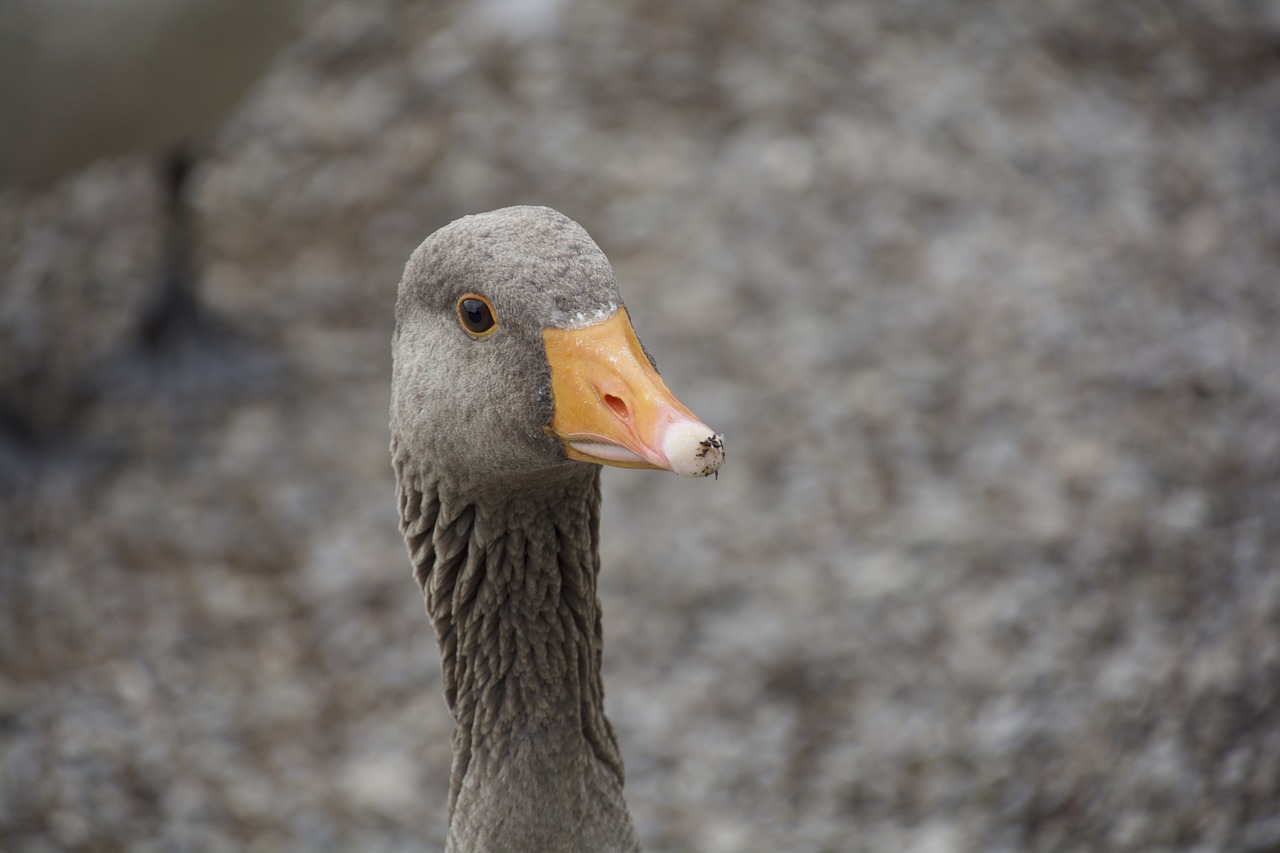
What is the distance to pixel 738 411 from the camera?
525 centimetres

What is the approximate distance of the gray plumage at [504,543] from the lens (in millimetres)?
2225

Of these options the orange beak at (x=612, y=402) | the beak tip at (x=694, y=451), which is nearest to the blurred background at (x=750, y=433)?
the orange beak at (x=612, y=402)

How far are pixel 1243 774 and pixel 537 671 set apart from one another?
2.69m

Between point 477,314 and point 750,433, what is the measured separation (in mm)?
3048

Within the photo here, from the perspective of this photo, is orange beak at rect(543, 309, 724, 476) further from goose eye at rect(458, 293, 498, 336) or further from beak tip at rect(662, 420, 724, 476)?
goose eye at rect(458, 293, 498, 336)

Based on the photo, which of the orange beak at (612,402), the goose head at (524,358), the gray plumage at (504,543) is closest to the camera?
the orange beak at (612,402)

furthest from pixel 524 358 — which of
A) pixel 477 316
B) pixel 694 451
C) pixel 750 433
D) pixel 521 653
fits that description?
pixel 750 433

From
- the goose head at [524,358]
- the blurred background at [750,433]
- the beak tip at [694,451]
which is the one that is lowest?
the beak tip at [694,451]

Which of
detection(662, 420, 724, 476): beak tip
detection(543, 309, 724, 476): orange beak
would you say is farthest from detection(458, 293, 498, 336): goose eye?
detection(662, 420, 724, 476): beak tip

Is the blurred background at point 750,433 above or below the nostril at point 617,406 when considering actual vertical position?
above

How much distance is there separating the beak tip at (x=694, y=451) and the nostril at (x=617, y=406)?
0.16m

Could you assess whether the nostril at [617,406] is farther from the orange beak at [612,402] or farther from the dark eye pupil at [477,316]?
the dark eye pupil at [477,316]

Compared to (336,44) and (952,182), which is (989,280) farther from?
(336,44)

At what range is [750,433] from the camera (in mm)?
5191
